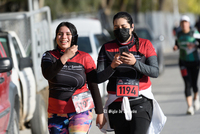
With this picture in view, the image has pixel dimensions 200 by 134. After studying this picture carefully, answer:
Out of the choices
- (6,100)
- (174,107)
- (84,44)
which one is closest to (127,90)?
(6,100)

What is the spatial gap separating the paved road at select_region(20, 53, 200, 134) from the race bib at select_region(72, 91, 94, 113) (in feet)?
6.11

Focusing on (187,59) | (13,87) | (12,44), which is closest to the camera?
(13,87)

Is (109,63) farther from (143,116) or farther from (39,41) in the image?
(39,41)

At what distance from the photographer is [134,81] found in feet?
14.2

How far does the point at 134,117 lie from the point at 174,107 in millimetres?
5967

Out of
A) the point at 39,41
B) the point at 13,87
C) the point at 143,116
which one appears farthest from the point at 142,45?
the point at 39,41

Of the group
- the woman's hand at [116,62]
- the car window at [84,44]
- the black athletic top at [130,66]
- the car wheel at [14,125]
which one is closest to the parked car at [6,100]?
the car wheel at [14,125]

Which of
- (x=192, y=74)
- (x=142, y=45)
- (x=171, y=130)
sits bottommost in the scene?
(x=171, y=130)

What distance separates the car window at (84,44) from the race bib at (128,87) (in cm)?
601

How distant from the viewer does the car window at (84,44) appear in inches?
407

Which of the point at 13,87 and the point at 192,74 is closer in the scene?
the point at 13,87

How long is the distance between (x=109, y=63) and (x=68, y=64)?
0.42 m

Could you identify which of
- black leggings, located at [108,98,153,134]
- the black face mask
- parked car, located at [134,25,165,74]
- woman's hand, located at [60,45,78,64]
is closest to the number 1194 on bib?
black leggings, located at [108,98,153,134]

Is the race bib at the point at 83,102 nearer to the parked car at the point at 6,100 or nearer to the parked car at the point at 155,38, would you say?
the parked car at the point at 6,100
